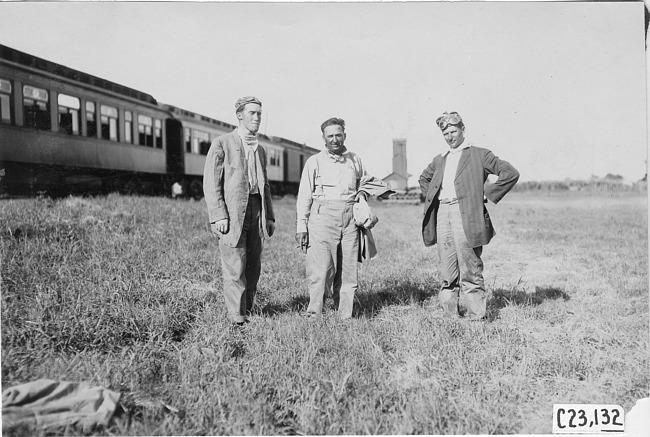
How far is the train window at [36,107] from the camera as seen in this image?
7.67m

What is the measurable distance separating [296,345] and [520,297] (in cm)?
287

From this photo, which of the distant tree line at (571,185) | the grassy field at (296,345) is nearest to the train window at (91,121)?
the grassy field at (296,345)

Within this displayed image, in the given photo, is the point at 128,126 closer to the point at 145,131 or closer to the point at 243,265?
the point at 145,131

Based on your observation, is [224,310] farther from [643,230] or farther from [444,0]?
[643,230]

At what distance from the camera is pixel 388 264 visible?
646 centimetres

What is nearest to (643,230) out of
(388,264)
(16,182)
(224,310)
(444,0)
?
(388,264)

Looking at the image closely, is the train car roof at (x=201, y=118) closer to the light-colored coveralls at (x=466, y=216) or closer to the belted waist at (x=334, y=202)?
the belted waist at (x=334, y=202)

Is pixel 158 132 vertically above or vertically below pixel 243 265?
above

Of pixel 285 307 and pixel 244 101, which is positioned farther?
pixel 285 307

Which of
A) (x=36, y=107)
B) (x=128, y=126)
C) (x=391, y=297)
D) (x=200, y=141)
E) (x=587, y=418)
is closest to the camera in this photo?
(x=587, y=418)

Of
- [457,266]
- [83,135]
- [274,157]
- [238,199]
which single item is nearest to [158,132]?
[83,135]

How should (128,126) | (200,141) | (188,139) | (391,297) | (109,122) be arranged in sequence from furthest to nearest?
1. (200,141)
2. (188,139)
3. (128,126)
4. (109,122)
5. (391,297)

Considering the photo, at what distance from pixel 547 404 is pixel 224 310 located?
2.58 m

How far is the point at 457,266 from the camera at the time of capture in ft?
12.8
